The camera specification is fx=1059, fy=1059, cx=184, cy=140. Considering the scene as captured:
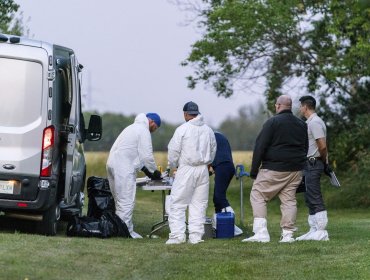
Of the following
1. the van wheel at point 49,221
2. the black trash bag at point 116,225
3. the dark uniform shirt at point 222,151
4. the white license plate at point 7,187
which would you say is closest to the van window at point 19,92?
the white license plate at point 7,187

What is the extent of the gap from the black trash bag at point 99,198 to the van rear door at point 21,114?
1967mm

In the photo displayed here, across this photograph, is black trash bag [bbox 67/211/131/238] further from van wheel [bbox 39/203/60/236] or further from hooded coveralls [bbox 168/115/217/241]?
hooded coveralls [bbox 168/115/217/241]

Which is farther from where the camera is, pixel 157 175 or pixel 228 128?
pixel 228 128

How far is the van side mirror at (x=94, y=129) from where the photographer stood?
1509 cm

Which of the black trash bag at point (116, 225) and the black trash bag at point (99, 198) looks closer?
the black trash bag at point (116, 225)

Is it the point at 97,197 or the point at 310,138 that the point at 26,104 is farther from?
the point at 310,138

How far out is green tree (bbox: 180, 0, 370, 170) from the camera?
26.7m

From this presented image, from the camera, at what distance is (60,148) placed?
13.7 metres

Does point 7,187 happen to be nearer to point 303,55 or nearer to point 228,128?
point 303,55

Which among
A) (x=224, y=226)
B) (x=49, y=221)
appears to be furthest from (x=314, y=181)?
(x=49, y=221)

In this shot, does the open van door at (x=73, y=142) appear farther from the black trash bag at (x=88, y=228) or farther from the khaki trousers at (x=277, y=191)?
the khaki trousers at (x=277, y=191)

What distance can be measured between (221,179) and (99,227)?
7.34 ft

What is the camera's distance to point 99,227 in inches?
558

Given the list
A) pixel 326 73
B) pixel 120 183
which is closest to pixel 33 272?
pixel 120 183
